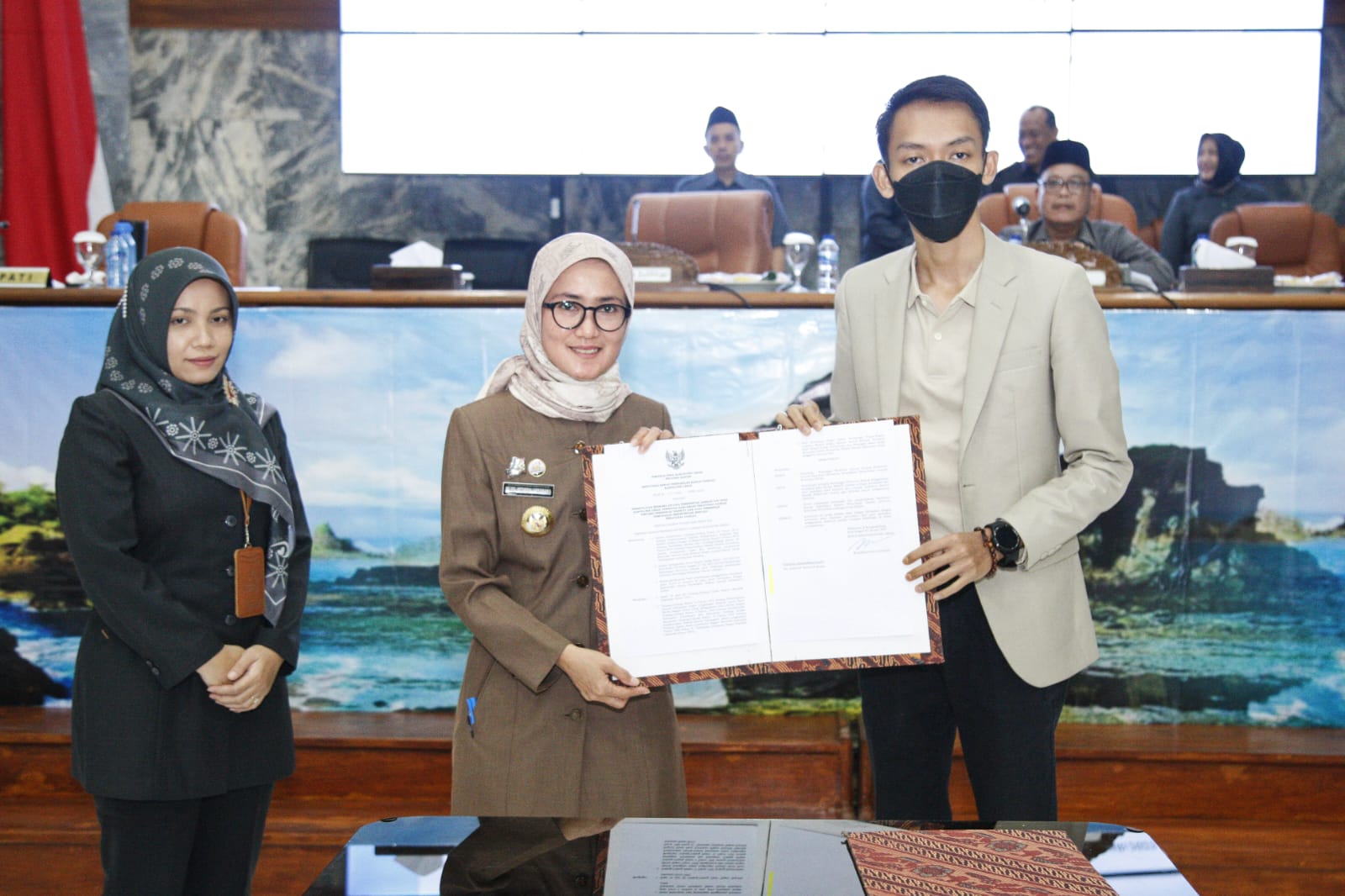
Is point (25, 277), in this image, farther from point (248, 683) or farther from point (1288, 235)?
point (1288, 235)

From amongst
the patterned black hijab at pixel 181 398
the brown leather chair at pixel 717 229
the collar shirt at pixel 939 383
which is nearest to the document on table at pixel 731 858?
the collar shirt at pixel 939 383

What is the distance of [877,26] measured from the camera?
735cm

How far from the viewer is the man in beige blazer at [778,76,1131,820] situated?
1.76 metres

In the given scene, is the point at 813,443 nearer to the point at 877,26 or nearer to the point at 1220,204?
the point at 1220,204

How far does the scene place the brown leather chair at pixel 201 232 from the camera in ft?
14.9

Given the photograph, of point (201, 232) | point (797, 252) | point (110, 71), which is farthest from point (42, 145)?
point (797, 252)

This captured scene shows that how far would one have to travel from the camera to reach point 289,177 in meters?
7.66

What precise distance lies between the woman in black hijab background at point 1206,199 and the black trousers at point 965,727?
470 centimetres

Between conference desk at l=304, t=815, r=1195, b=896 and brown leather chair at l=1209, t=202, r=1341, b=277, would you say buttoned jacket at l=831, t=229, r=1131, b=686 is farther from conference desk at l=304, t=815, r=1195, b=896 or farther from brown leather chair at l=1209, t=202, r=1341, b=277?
brown leather chair at l=1209, t=202, r=1341, b=277

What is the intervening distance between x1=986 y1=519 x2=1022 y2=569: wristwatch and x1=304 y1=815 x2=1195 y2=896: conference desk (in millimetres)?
403

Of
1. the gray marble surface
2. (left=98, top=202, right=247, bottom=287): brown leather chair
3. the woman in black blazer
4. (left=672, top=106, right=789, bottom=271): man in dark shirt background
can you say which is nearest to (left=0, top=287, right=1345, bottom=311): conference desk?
(left=98, top=202, right=247, bottom=287): brown leather chair

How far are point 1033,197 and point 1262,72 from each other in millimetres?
3347

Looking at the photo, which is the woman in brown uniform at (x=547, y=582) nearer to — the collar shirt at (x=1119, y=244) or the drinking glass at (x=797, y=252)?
the drinking glass at (x=797, y=252)

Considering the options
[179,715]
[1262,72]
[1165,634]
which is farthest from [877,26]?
[179,715]
